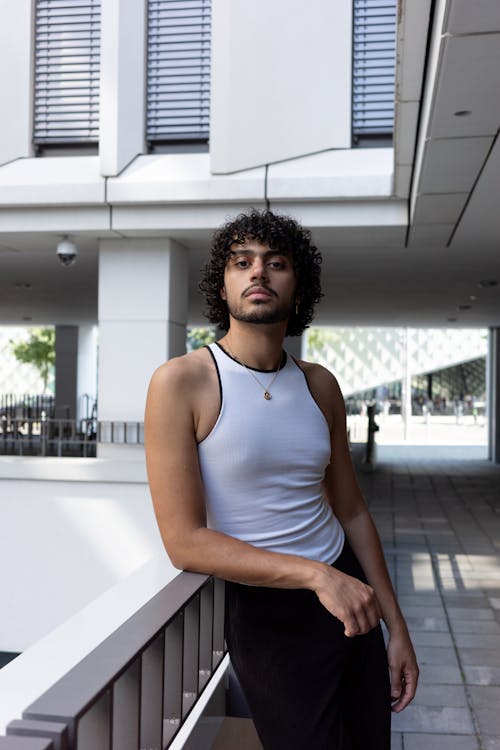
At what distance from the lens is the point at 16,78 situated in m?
9.09

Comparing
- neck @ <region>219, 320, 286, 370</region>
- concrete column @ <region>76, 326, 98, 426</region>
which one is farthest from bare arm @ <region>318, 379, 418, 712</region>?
concrete column @ <region>76, 326, 98, 426</region>

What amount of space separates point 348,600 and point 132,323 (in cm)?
766

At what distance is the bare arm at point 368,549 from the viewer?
208cm

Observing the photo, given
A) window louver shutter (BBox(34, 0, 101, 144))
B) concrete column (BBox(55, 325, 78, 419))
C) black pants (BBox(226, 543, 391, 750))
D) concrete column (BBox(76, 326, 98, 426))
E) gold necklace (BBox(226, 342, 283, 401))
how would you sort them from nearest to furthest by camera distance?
black pants (BBox(226, 543, 391, 750)), gold necklace (BBox(226, 342, 283, 401)), window louver shutter (BBox(34, 0, 101, 144)), concrete column (BBox(55, 325, 78, 419)), concrete column (BBox(76, 326, 98, 426))

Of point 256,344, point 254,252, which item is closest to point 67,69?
point 254,252

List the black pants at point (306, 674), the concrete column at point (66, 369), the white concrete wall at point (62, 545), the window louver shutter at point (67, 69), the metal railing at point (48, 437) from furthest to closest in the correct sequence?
1. the concrete column at point (66, 369)
2. the metal railing at point (48, 437)
3. the window louver shutter at point (67, 69)
4. the white concrete wall at point (62, 545)
5. the black pants at point (306, 674)

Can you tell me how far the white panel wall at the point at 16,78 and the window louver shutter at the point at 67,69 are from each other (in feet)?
0.55

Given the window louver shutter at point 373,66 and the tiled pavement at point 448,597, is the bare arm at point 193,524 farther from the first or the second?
the window louver shutter at point 373,66

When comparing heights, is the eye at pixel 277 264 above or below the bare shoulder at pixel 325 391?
above

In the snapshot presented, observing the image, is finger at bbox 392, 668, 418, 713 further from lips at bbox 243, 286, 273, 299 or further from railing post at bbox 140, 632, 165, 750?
lips at bbox 243, 286, 273, 299

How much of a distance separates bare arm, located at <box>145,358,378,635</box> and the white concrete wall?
22.5 ft

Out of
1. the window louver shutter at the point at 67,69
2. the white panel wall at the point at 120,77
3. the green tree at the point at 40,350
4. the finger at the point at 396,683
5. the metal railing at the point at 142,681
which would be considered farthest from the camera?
the green tree at the point at 40,350

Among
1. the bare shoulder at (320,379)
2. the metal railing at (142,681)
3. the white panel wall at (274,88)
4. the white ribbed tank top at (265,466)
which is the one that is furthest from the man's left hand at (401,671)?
the white panel wall at (274,88)

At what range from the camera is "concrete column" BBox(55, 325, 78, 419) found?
24484mm
